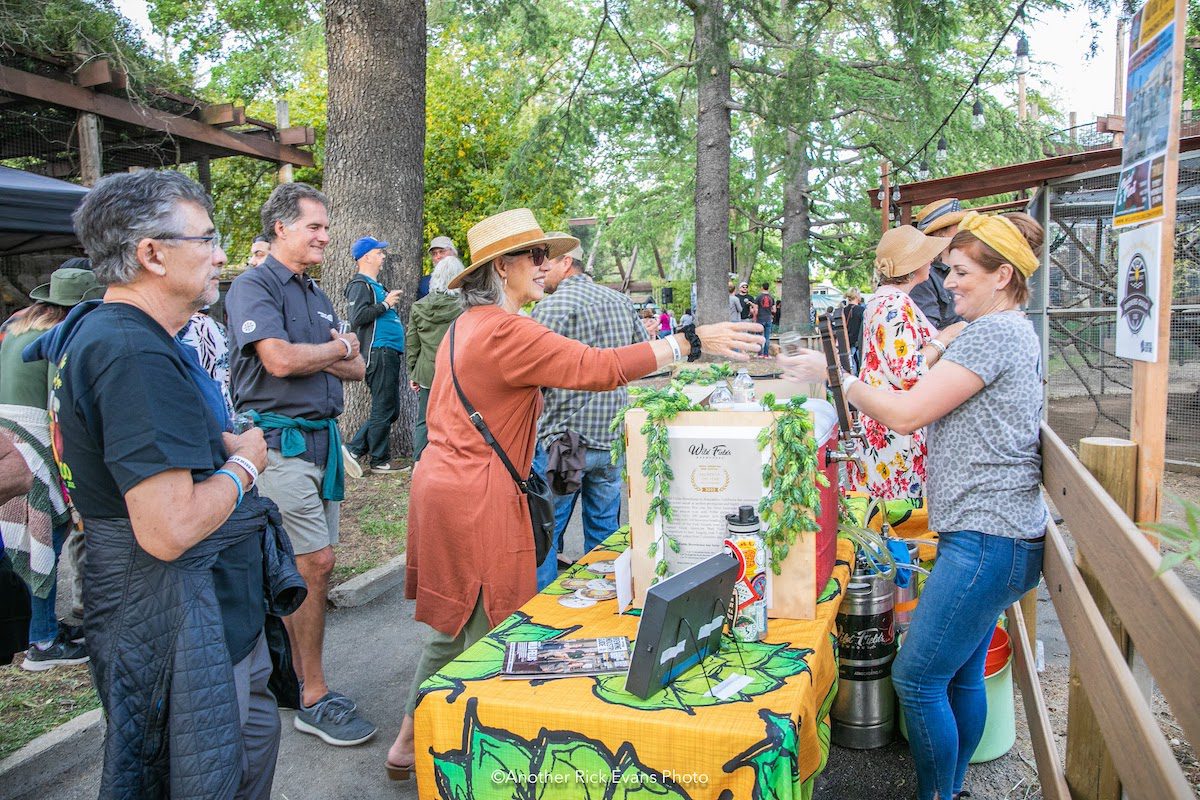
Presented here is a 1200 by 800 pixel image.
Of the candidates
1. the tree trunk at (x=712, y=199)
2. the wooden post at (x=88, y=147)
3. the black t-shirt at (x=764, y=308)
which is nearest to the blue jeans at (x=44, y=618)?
the wooden post at (x=88, y=147)

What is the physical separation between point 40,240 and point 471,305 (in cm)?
707

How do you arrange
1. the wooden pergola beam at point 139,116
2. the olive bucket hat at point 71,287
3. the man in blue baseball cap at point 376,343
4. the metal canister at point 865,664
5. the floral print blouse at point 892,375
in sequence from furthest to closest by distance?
the wooden pergola beam at point 139,116
the man in blue baseball cap at point 376,343
the floral print blouse at point 892,375
the olive bucket hat at point 71,287
the metal canister at point 865,664

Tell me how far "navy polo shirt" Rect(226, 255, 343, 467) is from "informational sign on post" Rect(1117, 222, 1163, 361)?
2.88 metres

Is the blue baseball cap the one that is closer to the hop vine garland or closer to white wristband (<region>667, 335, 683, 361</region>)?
white wristband (<region>667, 335, 683, 361</region>)

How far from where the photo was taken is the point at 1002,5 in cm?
830

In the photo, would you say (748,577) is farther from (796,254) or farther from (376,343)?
(796,254)

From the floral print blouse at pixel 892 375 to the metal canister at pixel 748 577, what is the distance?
6.05 feet

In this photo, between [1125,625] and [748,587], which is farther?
[748,587]

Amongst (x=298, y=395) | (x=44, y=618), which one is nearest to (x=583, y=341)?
(x=298, y=395)

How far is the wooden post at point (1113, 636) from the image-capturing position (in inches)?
84.2

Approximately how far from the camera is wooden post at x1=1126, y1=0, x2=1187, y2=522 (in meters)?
1.76

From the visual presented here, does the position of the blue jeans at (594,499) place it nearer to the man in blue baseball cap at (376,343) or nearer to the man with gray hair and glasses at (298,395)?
the man with gray hair and glasses at (298,395)

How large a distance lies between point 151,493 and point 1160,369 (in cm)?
231

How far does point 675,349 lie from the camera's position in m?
2.54
